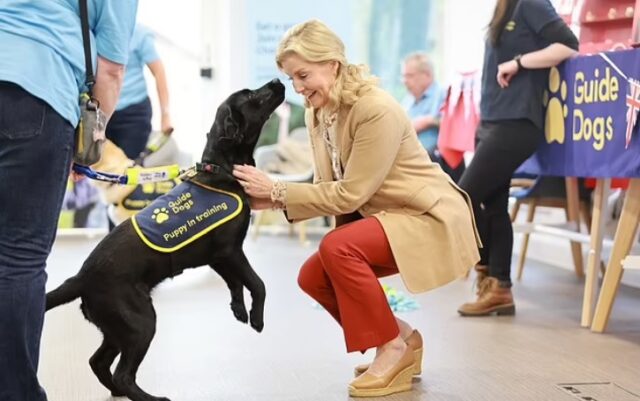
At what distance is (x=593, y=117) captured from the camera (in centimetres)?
288

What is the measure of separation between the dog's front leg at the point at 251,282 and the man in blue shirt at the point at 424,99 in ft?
9.68

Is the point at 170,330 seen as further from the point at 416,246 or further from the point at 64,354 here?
the point at 416,246

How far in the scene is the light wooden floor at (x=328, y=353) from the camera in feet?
7.26

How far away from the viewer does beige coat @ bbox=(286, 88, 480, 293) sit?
210cm

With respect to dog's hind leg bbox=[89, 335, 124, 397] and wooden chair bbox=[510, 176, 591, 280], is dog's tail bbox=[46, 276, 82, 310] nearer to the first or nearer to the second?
dog's hind leg bbox=[89, 335, 124, 397]

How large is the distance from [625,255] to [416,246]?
42.8 inches

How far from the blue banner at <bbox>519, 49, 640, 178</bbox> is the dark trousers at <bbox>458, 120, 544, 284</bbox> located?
4.1 inches

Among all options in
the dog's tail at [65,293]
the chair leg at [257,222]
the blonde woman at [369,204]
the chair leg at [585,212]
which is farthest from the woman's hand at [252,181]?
the chair leg at [257,222]

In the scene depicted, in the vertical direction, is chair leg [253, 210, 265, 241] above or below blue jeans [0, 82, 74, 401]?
below

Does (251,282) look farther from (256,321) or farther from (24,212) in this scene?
(24,212)

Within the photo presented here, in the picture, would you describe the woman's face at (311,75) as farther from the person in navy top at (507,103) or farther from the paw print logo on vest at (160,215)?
the person in navy top at (507,103)

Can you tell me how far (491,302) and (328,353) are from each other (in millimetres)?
895

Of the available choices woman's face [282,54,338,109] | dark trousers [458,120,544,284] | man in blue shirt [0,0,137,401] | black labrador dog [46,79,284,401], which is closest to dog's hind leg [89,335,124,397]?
black labrador dog [46,79,284,401]

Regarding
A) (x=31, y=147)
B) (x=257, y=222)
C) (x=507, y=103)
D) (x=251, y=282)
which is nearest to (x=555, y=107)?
(x=507, y=103)
